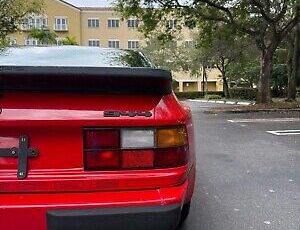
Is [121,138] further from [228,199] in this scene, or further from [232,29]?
[232,29]

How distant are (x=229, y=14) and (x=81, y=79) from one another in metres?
16.8

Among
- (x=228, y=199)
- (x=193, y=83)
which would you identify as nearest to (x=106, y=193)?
(x=228, y=199)

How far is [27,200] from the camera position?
6.75 ft

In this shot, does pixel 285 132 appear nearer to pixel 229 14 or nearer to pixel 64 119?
pixel 64 119

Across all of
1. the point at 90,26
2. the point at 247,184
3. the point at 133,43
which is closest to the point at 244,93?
the point at 133,43

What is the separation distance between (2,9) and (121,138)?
20.4 meters

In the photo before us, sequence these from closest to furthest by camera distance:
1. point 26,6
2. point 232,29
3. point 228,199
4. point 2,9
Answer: point 228,199, point 232,29, point 2,9, point 26,6

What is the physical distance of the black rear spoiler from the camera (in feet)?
6.84

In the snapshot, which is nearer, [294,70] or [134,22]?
[294,70]

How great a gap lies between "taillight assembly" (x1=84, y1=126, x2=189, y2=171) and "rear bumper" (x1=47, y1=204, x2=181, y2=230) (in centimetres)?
25

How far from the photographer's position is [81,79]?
6.99 feet

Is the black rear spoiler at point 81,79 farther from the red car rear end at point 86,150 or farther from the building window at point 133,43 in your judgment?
the building window at point 133,43

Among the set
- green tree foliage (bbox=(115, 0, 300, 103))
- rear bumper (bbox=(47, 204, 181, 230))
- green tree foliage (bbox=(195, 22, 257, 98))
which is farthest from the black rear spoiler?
green tree foliage (bbox=(195, 22, 257, 98))

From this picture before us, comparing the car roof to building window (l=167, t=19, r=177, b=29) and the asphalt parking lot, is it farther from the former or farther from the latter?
building window (l=167, t=19, r=177, b=29)
